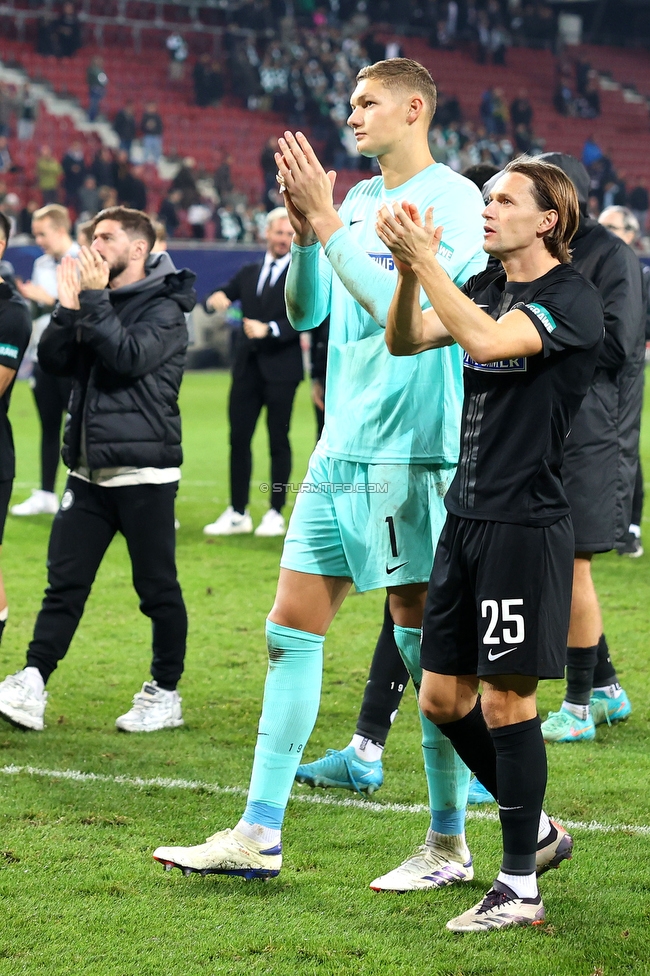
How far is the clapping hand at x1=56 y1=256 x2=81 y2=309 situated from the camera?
15.3 feet

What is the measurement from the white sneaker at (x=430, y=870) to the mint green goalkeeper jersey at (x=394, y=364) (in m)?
1.07

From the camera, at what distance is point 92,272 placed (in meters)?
4.62

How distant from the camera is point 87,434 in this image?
476cm

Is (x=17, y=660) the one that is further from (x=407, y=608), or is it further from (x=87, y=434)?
(x=407, y=608)

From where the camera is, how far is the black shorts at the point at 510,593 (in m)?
2.97

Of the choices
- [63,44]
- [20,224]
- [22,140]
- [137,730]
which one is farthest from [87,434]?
[63,44]

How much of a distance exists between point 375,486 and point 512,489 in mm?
592

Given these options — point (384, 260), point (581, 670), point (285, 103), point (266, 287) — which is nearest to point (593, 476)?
point (581, 670)

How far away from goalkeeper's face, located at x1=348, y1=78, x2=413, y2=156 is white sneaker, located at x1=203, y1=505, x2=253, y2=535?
572cm

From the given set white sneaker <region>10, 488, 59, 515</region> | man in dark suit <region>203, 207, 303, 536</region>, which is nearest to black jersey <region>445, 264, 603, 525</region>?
man in dark suit <region>203, 207, 303, 536</region>

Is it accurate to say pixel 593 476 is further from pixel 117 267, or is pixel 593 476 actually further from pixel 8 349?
pixel 8 349

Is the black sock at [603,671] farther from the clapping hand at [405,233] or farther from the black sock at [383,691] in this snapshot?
the clapping hand at [405,233]

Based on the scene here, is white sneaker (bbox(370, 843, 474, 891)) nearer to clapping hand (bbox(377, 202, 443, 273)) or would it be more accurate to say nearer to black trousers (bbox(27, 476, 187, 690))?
clapping hand (bbox(377, 202, 443, 273))

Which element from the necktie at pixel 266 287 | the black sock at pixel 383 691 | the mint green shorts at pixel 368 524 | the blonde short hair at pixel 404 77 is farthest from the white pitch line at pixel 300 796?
the necktie at pixel 266 287
